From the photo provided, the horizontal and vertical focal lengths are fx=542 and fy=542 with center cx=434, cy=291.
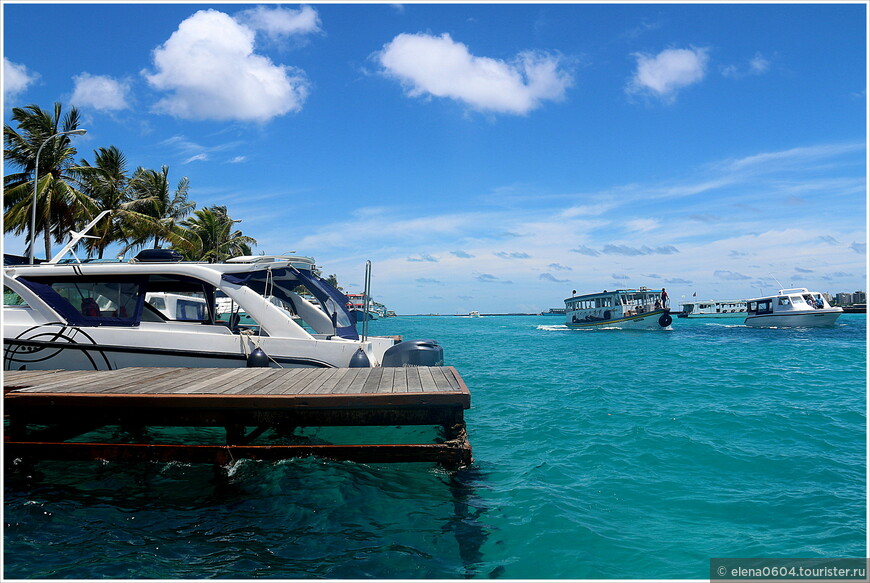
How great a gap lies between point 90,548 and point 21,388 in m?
2.97

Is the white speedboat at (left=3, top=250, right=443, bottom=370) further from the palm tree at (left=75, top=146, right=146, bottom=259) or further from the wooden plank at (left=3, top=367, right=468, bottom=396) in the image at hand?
the palm tree at (left=75, top=146, right=146, bottom=259)

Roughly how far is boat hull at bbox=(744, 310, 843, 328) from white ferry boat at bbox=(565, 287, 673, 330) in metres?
8.88

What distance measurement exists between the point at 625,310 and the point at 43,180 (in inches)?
1943

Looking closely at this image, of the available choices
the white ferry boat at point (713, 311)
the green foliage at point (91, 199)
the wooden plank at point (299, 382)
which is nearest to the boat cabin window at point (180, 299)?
the wooden plank at point (299, 382)

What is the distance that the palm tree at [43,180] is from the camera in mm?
28281

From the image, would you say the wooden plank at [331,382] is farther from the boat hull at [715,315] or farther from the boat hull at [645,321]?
the boat hull at [715,315]

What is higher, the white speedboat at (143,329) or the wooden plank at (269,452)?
the white speedboat at (143,329)

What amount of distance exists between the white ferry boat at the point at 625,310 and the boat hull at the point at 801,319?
8.88 metres

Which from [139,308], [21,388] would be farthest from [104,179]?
[21,388]

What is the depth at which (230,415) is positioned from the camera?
7145 mm

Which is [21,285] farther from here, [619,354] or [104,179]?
[104,179]

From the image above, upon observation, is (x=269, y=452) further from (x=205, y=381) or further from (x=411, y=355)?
(x=411, y=355)

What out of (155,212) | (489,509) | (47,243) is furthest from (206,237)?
(489,509)

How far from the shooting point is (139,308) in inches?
421
